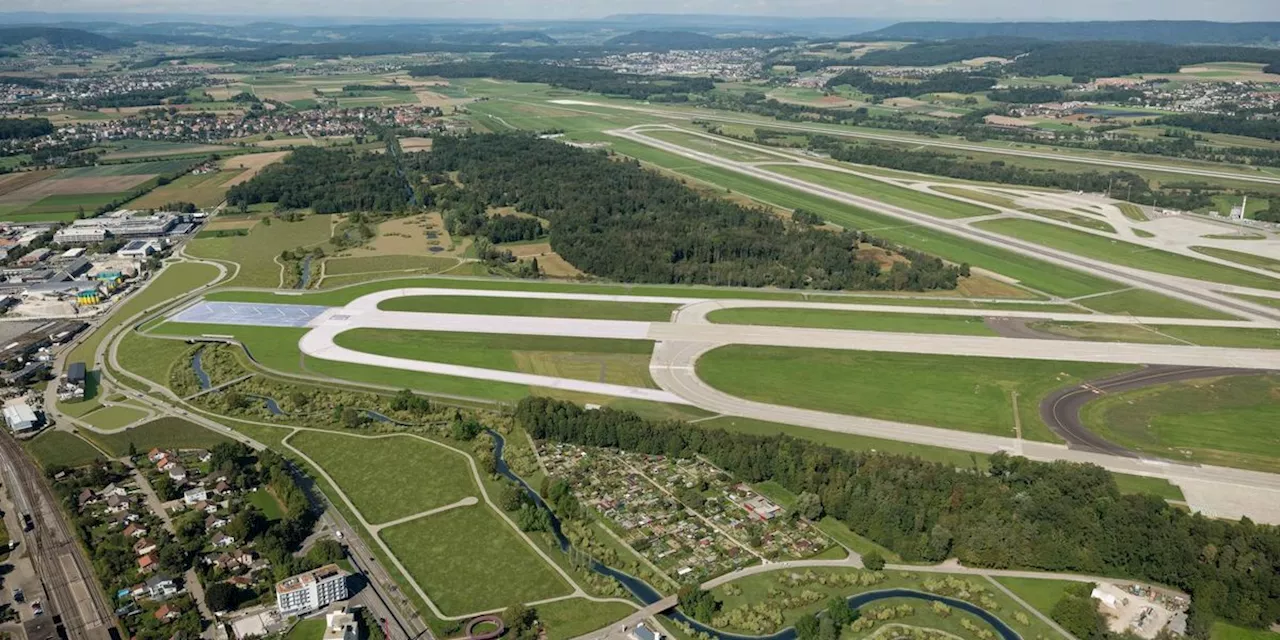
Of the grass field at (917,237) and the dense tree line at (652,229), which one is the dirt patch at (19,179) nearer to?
the dense tree line at (652,229)

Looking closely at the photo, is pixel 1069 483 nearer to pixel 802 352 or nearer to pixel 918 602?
pixel 918 602

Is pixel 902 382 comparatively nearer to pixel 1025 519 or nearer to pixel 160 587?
pixel 1025 519

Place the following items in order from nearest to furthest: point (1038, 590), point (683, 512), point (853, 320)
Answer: point (1038, 590)
point (683, 512)
point (853, 320)

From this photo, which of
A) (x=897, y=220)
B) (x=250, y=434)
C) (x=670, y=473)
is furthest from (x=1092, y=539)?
(x=897, y=220)

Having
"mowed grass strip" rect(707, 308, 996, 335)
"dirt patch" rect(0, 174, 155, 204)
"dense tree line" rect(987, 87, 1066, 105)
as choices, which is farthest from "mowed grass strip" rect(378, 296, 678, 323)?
"dense tree line" rect(987, 87, 1066, 105)

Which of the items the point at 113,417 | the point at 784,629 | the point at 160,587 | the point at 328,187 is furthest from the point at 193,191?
the point at 784,629

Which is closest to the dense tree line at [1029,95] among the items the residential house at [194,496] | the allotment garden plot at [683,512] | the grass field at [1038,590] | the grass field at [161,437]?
the allotment garden plot at [683,512]

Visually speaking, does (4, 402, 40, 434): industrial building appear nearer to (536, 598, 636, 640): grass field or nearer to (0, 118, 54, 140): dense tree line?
(536, 598, 636, 640): grass field
